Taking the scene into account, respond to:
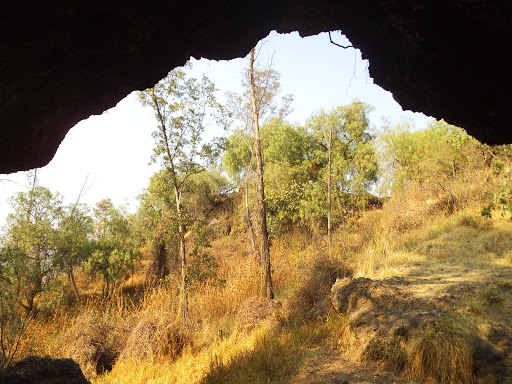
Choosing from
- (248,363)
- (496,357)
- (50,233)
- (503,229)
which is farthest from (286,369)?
(50,233)

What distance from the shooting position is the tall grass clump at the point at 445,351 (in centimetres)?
391

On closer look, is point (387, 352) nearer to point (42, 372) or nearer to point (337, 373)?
point (337, 373)

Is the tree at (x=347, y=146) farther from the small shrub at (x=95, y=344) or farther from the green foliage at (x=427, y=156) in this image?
the small shrub at (x=95, y=344)

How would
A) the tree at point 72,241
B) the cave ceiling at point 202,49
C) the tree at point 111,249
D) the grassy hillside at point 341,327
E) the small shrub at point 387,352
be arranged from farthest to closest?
the tree at point 111,249
the tree at point 72,241
the small shrub at point 387,352
the grassy hillside at point 341,327
the cave ceiling at point 202,49

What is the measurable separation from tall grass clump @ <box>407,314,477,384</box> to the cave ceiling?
3.04 metres

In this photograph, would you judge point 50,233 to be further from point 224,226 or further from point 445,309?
point 445,309

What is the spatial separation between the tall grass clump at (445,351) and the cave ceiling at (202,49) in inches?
120

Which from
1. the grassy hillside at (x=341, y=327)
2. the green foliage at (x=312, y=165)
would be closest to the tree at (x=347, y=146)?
the green foliage at (x=312, y=165)

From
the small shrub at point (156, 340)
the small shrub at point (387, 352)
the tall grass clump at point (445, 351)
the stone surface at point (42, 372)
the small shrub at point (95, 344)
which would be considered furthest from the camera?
the small shrub at point (95, 344)

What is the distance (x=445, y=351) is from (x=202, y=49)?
15.7 feet

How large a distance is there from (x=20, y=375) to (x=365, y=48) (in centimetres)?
476

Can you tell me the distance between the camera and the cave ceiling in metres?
1.99

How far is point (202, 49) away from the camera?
2789mm

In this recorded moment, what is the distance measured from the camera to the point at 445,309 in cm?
488
